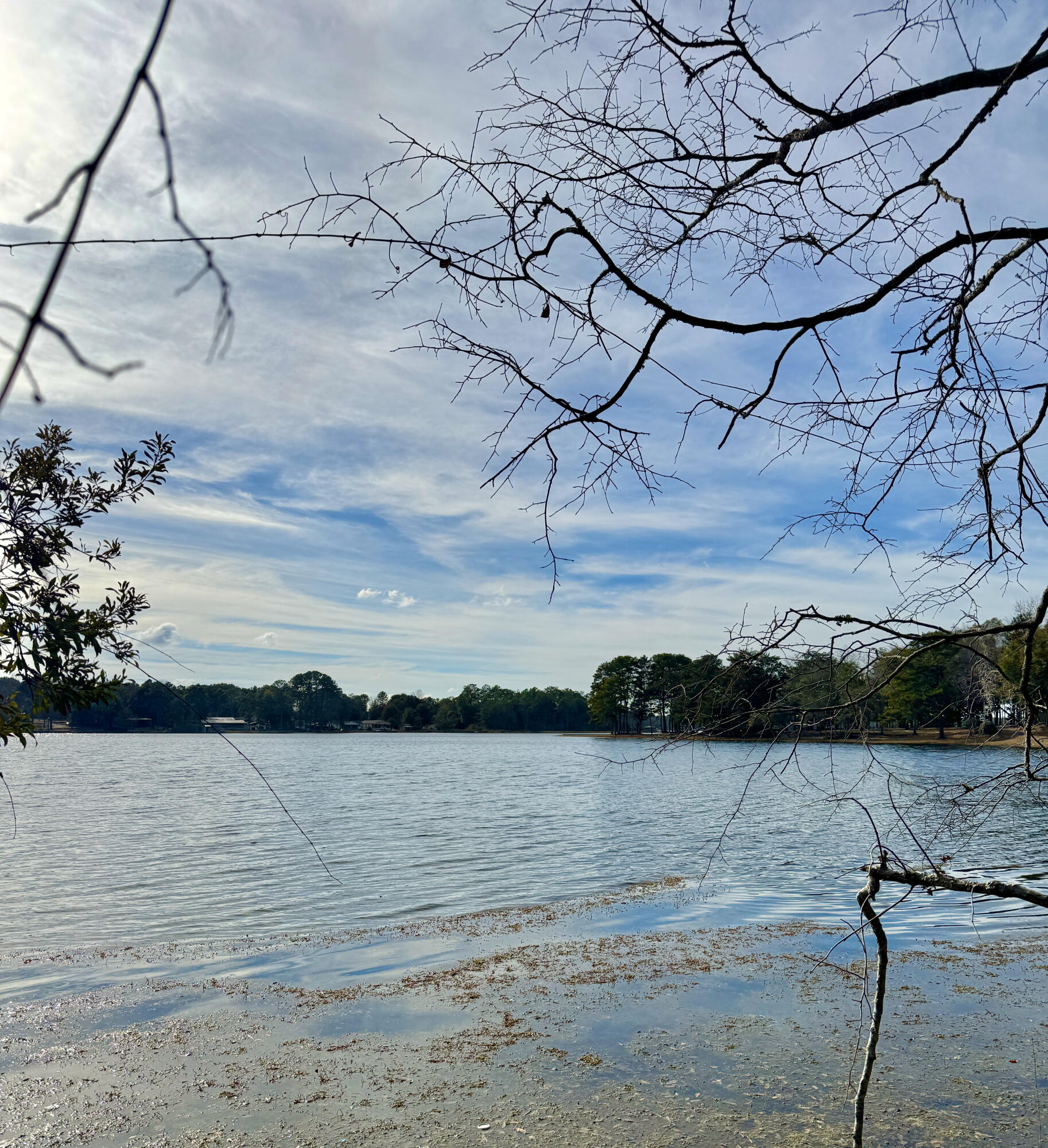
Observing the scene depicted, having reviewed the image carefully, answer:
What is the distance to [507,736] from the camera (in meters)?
163

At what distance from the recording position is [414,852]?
22641 millimetres

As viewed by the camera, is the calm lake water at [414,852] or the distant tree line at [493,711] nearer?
the calm lake water at [414,852]

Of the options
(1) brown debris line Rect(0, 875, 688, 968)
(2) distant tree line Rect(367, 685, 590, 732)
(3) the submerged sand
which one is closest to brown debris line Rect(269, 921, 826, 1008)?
(3) the submerged sand

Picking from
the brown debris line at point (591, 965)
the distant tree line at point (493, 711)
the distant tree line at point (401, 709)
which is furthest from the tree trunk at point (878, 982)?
the distant tree line at point (493, 711)

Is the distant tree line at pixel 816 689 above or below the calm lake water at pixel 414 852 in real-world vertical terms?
above

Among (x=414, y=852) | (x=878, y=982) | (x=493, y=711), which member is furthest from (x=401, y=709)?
(x=878, y=982)

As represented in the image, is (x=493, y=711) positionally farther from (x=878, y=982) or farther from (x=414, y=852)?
(x=878, y=982)

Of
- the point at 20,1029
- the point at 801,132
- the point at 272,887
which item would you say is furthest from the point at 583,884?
the point at 801,132

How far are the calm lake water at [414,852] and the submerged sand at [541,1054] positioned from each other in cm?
226

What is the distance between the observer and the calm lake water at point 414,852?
14.9 meters

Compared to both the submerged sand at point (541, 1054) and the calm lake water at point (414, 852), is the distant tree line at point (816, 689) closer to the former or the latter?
the calm lake water at point (414, 852)

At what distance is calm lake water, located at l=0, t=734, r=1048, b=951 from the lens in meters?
14.9

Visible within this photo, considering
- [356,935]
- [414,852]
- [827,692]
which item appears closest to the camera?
[827,692]

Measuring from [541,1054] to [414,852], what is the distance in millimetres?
15289
